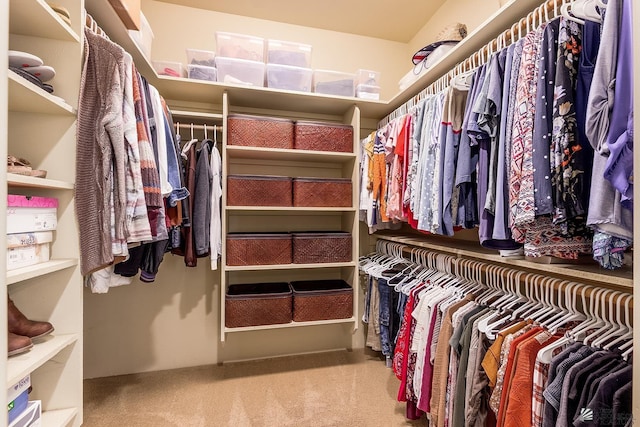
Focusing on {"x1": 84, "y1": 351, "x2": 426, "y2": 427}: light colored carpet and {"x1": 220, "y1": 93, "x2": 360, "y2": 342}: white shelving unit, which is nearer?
{"x1": 84, "y1": 351, "x2": 426, "y2": 427}: light colored carpet

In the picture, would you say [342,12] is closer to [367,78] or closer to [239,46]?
[367,78]

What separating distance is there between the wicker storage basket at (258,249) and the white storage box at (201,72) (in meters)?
1.04

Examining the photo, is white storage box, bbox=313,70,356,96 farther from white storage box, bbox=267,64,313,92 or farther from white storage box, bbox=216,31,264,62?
white storage box, bbox=216,31,264,62

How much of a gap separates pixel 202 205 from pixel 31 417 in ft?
3.85

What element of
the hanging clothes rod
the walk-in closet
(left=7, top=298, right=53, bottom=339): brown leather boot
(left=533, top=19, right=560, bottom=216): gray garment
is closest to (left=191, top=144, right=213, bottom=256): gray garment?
the walk-in closet

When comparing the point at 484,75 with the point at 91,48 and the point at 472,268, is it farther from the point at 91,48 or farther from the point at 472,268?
the point at 91,48

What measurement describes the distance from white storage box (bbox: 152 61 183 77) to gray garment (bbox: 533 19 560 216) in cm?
201

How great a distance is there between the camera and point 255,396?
1967 millimetres

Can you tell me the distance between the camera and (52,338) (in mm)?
1136

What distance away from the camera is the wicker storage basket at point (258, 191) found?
2.09 meters

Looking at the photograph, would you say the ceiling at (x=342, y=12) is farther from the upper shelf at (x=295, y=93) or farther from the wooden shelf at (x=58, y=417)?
the wooden shelf at (x=58, y=417)

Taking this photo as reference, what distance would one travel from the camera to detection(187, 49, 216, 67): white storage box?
210 centimetres

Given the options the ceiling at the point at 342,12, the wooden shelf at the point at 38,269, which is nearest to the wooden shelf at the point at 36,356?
the wooden shelf at the point at 38,269

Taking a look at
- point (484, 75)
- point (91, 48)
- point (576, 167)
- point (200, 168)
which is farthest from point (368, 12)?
point (576, 167)
